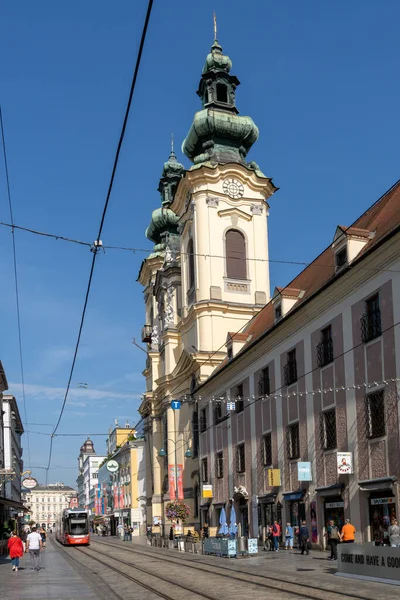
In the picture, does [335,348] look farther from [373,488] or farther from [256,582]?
[256,582]

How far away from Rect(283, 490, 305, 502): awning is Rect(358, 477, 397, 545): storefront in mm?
5804

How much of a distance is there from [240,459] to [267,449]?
5327 mm

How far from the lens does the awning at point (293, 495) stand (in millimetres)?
34531

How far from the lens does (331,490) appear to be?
31.3m

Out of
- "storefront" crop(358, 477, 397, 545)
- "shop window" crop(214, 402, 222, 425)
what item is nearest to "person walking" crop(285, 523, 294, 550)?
"storefront" crop(358, 477, 397, 545)

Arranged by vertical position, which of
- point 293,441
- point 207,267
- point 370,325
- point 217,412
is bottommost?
point 293,441

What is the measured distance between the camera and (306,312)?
114ft

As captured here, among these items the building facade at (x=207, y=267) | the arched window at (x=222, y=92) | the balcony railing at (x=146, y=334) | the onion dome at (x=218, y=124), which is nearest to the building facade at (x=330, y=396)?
the building facade at (x=207, y=267)

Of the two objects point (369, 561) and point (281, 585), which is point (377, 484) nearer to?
point (369, 561)

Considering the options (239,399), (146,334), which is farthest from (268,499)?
(146,334)

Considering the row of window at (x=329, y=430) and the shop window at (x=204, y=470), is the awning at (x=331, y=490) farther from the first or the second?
the shop window at (x=204, y=470)

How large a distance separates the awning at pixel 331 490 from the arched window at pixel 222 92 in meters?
44.6

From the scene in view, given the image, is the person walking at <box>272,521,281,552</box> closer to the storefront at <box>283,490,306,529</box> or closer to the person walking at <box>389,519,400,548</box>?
the storefront at <box>283,490,306,529</box>

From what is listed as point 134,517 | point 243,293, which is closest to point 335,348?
point 243,293
